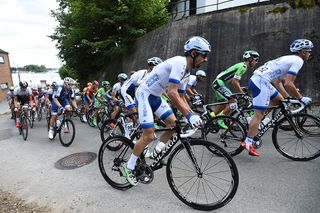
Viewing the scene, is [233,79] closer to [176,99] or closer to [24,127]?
[176,99]

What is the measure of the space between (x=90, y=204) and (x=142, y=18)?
1506cm

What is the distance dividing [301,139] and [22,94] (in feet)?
29.4

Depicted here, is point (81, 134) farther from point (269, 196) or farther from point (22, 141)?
point (269, 196)

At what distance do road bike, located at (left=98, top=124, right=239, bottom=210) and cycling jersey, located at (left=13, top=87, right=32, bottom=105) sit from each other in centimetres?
626

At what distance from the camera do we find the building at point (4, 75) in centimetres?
4066

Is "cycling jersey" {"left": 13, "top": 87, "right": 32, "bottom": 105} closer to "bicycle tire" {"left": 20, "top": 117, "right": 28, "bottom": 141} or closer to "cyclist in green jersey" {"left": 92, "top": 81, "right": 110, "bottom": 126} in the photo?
"bicycle tire" {"left": 20, "top": 117, "right": 28, "bottom": 141}

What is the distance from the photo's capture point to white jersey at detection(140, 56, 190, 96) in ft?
10.5

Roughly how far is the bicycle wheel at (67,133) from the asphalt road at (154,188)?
112 centimetres

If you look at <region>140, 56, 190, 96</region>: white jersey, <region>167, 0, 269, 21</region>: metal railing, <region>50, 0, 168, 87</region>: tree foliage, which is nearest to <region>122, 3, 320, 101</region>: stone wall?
<region>167, 0, 269, 21</region>: metal railing

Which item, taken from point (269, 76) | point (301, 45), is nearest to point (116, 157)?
point (269, 76)

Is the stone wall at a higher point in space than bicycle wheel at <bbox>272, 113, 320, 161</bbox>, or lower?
higher

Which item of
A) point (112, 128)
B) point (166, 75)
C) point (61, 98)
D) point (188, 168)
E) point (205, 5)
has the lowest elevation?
point (188, 168)

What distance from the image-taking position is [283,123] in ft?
15.8

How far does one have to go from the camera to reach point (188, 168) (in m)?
4.53
